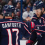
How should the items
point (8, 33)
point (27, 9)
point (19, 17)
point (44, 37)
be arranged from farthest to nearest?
1. point (27, 9)
2. point (19, 17)
3. point (8, 33)
4. point (44, 37)

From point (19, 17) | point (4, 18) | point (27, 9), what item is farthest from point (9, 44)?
point (27, 9)

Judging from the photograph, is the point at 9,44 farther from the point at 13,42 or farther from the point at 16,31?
the point at 16,31

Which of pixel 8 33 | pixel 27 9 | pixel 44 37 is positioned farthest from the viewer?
pixel 27 9

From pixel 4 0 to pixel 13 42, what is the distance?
3311mm

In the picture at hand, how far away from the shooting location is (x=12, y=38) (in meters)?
2.05

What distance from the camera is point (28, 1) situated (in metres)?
5.15

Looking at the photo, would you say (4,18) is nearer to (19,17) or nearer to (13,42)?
(13,42)

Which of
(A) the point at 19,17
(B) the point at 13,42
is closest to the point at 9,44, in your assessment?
(B) the point at 13,42

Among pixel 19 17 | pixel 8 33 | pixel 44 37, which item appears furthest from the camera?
pixel 19 17

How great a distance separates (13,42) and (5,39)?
0.50 ft

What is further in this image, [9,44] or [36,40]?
[9,44]

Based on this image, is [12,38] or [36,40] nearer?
[36,40]

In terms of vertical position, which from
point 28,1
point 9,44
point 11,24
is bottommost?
point 9,44

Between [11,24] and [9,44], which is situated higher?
[11,24]
